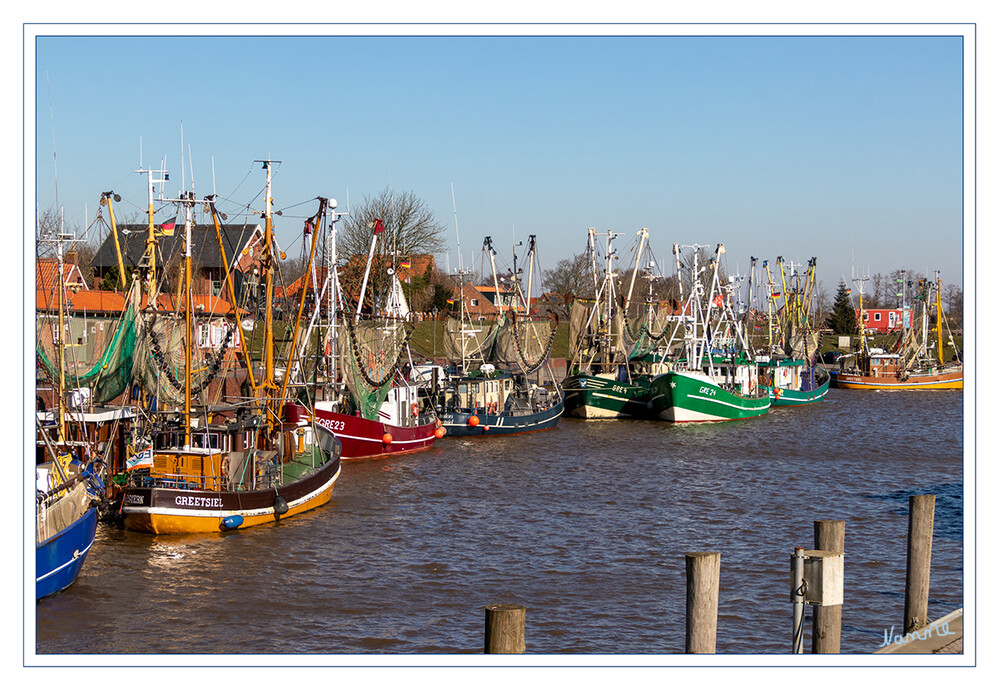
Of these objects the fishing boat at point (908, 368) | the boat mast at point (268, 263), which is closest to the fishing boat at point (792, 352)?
the fishing boat at point (908, 368)

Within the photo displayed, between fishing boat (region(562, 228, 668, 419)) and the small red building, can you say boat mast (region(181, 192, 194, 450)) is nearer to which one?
fishing boat (region(562, 228, 668, 419))

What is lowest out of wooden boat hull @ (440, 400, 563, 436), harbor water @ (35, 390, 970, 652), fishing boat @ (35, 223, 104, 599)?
harbor water @ (35, 390, 970, 652)

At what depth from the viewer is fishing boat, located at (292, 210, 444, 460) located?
44.0 metres

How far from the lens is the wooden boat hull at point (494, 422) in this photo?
2143 inches

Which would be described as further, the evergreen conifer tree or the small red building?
the evergreen conifer tree

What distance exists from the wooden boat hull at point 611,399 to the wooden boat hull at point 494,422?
7.20m

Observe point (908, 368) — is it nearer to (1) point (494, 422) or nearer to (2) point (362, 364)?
(1) point (494, 422)

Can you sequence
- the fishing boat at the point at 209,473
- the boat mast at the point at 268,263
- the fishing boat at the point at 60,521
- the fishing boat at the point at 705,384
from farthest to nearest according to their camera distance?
the fishing boat at the point at 705,384, the boat mast at the point at 268,263, the fishing boat at the point at 209,473, the fishing boat at the point at 60,521

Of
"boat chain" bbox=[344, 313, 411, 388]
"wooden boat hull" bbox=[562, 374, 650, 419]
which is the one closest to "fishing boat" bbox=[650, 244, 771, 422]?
"wooden boat hull" bbox=[562, 374, 650, 419]

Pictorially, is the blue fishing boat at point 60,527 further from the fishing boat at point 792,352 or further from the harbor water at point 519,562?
the fishing boat at point 792,352

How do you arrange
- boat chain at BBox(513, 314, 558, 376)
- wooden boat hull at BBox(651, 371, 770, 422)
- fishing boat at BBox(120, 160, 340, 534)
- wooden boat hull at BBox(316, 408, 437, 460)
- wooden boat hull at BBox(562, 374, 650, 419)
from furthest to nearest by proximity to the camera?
wooden boat hull at BBox(562, 374, 650, 419) < boat chain at BBox(513, 314, 558, 376) < wooden boat hull at BBox(651, 371, 770, 422) < wooden boat hull at BBox(316, 408, 437, 460) < fishing boat at BBox(120, 160, 340, 534)

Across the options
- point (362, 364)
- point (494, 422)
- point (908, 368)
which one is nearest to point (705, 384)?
point (494, 422)

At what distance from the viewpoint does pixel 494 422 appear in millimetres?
55531
